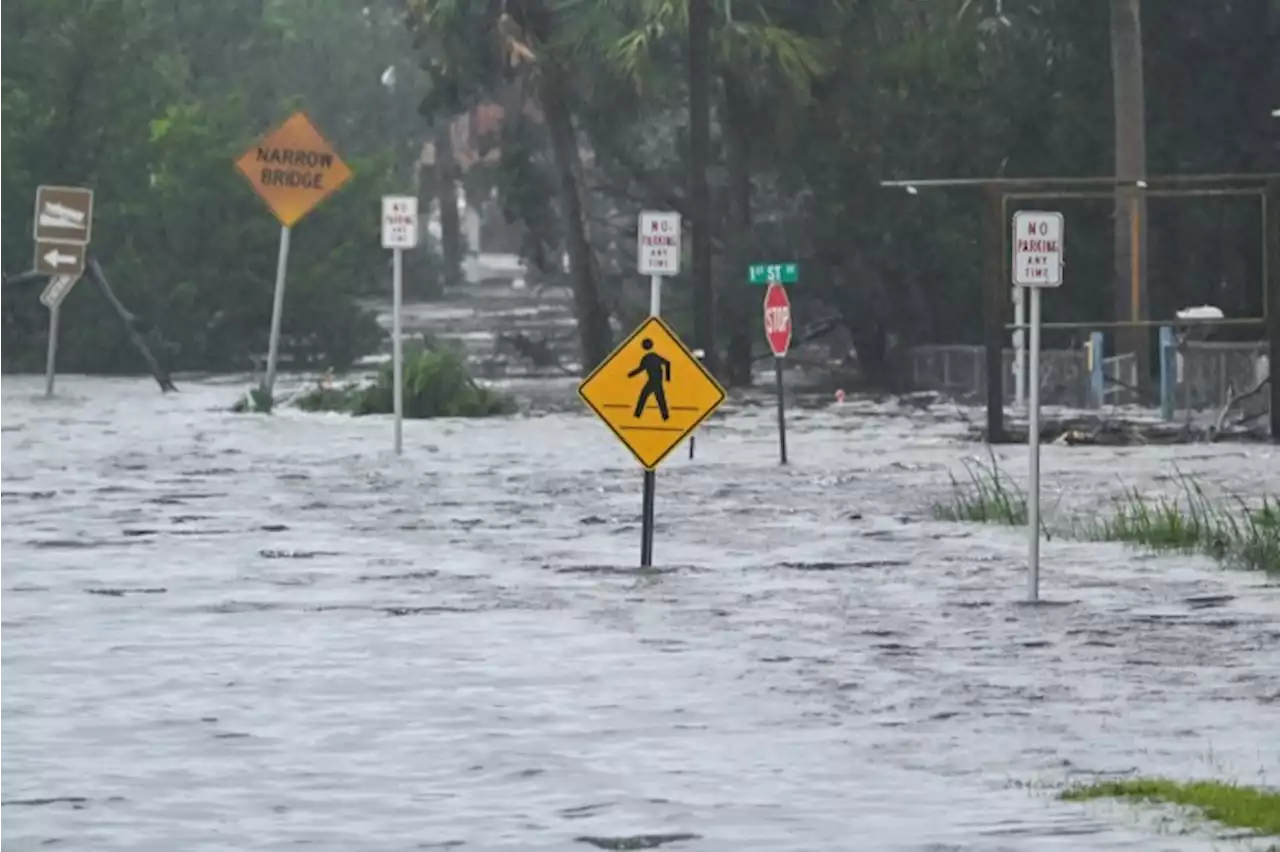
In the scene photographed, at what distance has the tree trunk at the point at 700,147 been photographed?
47562 mm

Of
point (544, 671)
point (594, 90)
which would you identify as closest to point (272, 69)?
point (594, 90)

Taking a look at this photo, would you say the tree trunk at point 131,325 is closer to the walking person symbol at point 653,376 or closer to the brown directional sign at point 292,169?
the brown directional sign at point 292,169

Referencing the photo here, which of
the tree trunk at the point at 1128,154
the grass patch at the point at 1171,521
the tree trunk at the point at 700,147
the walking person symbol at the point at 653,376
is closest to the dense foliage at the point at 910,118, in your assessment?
the tree trunk at the point at 700,147

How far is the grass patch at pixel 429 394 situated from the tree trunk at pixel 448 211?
162 ft

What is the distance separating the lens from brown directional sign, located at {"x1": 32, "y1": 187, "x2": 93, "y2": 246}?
45.4 m

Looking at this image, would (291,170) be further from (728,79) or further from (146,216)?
(146,216)

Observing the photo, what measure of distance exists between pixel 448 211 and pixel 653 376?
82758 mm

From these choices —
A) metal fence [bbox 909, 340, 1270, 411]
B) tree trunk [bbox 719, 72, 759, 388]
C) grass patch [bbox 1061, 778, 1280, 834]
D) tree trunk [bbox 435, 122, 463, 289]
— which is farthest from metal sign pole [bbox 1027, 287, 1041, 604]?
tree trunk [bbox 435, 122, 463, 289]

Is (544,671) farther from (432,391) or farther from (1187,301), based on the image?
(1187,301)

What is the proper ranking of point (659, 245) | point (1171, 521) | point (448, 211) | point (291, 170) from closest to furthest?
point (1171, 521) < point (659, 245) < point (291, 170) < point (448, 211)

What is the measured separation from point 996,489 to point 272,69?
2448 inches

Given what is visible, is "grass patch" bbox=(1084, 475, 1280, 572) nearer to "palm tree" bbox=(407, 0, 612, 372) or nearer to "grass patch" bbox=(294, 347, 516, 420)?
"grass patch" bbox=(294, 347, 516, 420)

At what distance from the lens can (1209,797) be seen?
10914 mm

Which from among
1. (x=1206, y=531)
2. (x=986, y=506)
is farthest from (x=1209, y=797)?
(x=986, y=506)
